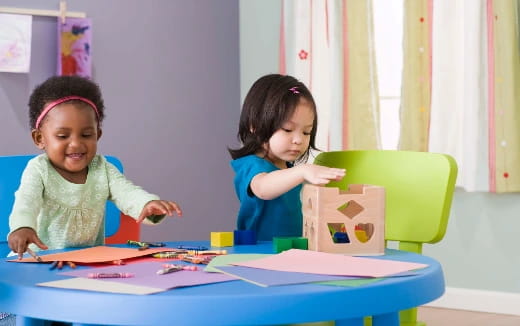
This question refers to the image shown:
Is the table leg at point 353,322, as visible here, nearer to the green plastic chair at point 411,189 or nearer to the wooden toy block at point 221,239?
the wooden toy block at point 221,239

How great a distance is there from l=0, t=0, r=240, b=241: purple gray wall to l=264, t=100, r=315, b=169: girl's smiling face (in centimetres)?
163

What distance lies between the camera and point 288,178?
1557 mm

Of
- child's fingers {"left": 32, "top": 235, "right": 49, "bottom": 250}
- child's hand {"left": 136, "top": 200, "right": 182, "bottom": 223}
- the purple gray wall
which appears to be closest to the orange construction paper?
child's fingers {"left": 32, "top": 235, "right": 49, "bottom": 250}

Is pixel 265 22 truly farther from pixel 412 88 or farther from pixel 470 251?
pixel 470 251

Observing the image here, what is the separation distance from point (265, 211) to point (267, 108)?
24 centimetres

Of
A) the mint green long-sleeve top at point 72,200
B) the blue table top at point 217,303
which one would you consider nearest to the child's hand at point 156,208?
the mint green long-sleeve top at point 72,200

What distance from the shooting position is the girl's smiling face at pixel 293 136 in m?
1.79

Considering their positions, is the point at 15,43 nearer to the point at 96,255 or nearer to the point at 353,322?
the point at 96,255

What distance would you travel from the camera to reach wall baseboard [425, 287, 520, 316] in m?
3.23

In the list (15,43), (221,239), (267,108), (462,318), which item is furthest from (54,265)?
(462,318)

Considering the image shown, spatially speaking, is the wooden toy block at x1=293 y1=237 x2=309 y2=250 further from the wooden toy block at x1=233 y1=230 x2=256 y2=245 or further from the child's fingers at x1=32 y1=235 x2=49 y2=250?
the child's fingers at x1=32 y1=235 x2=49 y2=250

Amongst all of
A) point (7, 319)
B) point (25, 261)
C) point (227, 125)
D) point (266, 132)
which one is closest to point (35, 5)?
point (227, 125)

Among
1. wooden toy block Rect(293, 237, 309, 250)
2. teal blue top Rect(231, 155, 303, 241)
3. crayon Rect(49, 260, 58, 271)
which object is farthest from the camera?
teal blue top Rect(231, 155, 303, 241)

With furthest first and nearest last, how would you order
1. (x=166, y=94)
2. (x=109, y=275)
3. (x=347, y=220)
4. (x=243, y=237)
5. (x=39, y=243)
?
(x=166, y=94), (x=243, y=237), (x=347, y=220), (x=39, y=243), (x=109, y=275)
